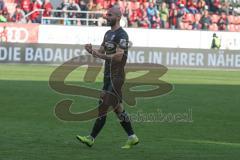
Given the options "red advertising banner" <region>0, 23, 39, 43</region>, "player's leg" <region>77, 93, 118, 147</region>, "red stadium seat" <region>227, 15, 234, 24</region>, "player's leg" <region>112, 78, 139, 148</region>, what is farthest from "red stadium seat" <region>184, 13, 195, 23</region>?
"player's leg" <region>77, 93, 118, 147</region>

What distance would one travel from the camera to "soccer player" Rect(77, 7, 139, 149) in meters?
12.0

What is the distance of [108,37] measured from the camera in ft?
39.9

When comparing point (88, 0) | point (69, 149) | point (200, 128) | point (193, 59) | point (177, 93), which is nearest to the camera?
point (69, 149)

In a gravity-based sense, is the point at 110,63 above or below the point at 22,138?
above

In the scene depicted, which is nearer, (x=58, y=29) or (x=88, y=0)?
(x=58, y=29)

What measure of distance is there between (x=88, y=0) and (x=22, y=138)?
32.5 meters

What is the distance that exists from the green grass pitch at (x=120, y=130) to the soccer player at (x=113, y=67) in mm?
387

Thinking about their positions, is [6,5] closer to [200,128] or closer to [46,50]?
[46,50]

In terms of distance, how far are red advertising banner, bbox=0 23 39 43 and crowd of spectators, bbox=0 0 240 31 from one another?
55 centimetres

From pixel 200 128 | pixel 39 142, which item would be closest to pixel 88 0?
pixel 200 128

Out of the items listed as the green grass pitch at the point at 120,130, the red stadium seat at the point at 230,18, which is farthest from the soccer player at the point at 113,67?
the red stadium seat at the point at 230,18

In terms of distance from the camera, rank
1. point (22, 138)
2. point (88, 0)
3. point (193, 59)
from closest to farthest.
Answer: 1. point (22, 138)
2. point (193, 59)
3. point (88, 0)

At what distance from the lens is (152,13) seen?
45312mm

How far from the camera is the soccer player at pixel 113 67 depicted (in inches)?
474
